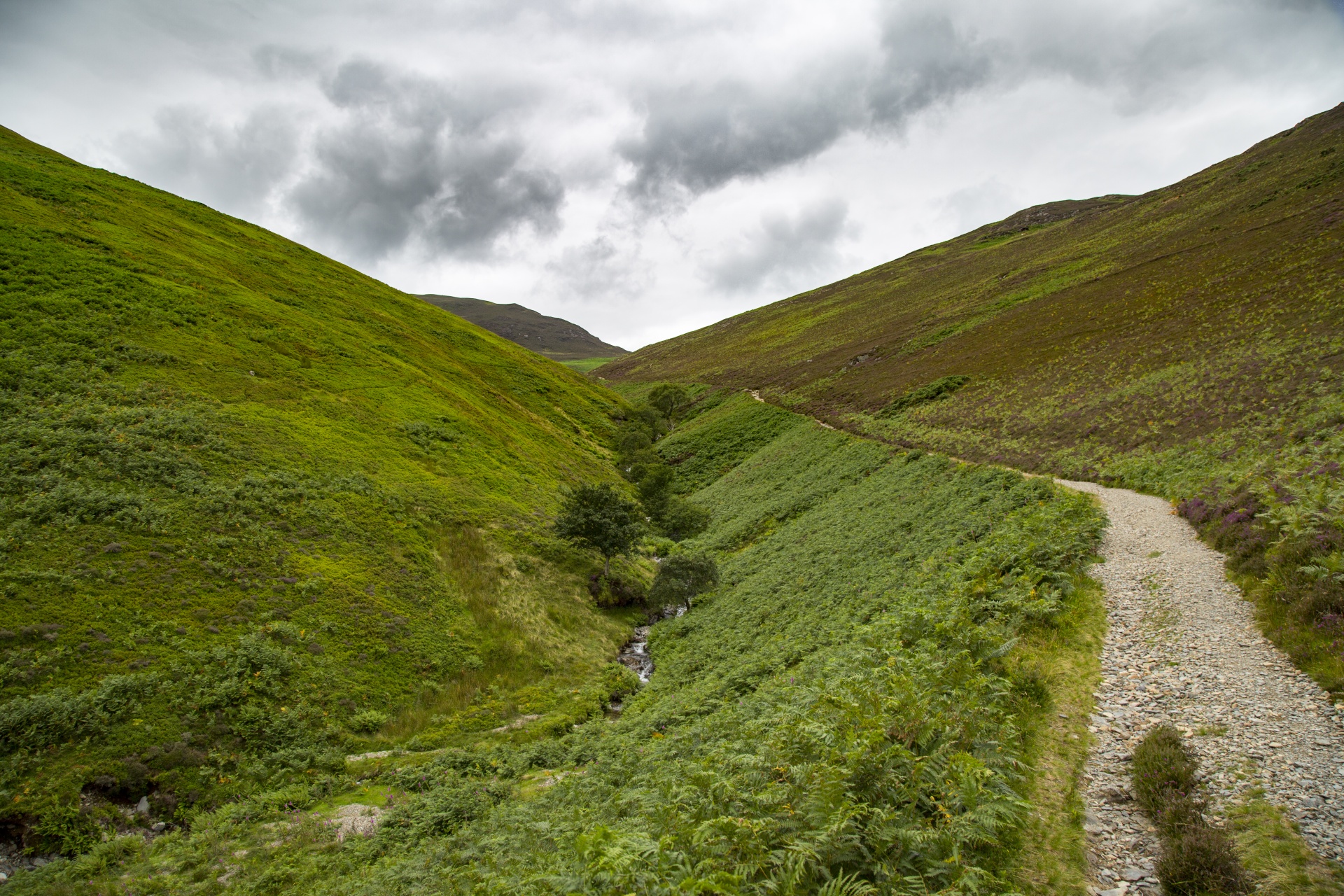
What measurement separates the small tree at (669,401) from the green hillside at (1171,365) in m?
12.1

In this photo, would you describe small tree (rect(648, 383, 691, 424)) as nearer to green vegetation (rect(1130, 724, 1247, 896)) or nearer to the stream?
the stream

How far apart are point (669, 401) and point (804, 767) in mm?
96008

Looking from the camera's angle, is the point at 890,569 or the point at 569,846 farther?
the point at 890,569

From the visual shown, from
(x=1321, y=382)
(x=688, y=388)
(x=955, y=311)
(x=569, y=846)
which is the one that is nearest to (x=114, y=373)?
(x=569, y=846)

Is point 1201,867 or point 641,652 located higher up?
point 1201,867

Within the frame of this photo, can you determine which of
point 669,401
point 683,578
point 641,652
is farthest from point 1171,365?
point 669,401

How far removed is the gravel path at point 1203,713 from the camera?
7.79 metres

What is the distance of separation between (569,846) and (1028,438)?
43774 mm

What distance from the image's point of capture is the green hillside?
17.2 metres

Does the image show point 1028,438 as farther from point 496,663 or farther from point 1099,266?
point 1099,266

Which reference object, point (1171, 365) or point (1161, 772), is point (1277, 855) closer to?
point (1161, 772)

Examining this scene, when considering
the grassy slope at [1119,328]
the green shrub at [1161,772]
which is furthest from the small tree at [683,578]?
the green shrub at [1161,772]

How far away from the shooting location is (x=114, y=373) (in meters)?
33.0

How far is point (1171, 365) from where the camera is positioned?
46812 mm
